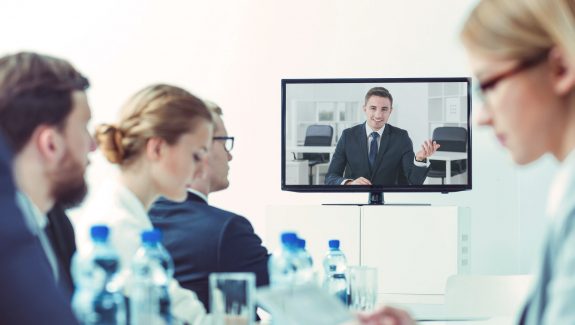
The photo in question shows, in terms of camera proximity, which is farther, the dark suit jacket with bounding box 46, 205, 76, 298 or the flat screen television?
the flat screen television

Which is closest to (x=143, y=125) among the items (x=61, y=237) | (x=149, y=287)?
(x=61, y=237)

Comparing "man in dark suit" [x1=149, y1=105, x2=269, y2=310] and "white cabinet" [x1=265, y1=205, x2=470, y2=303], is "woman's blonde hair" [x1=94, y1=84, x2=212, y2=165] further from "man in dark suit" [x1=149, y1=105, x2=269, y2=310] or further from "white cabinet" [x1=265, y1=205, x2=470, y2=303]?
"white cabinet" [x1=265, y1=205, x2=470, y2=303]

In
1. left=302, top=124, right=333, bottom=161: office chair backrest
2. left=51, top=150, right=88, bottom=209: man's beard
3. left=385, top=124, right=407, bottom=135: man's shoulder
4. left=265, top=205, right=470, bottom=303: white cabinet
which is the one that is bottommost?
left=265, top=205, right=470, bottom=303: white cabinet

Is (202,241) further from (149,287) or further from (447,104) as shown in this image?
(447,104)

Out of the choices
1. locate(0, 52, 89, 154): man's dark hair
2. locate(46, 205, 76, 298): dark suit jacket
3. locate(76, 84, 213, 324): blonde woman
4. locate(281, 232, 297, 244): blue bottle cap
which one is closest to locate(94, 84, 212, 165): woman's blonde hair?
locate(76, 84, 213, 324): blonde woman

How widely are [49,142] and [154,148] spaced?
900 millimetres

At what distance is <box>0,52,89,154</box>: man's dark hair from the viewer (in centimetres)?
179

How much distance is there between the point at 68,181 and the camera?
1.96 m

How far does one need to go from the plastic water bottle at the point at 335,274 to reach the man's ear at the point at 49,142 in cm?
128

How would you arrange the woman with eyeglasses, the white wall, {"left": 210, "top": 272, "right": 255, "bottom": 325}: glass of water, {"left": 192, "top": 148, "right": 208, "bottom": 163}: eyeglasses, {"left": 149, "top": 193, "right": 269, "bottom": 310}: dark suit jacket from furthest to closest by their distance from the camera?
the white wall, {"left": 149, "top": 193, "right": 269, "bottom": 310}: dark suit jacket, {"left": 192, "top": 148, "right": 208, "bottom": 163}: eyeglasses, {"left": 210, "top": 272, "right": 255, "bottom": 325}: glass of water, the woman with eyeglasses

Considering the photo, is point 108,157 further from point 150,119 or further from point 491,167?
point 491,167

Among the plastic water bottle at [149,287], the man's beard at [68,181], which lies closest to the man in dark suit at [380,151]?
the plastic water bottle at [149,287]

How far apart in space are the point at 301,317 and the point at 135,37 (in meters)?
5.22

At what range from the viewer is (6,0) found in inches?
265
